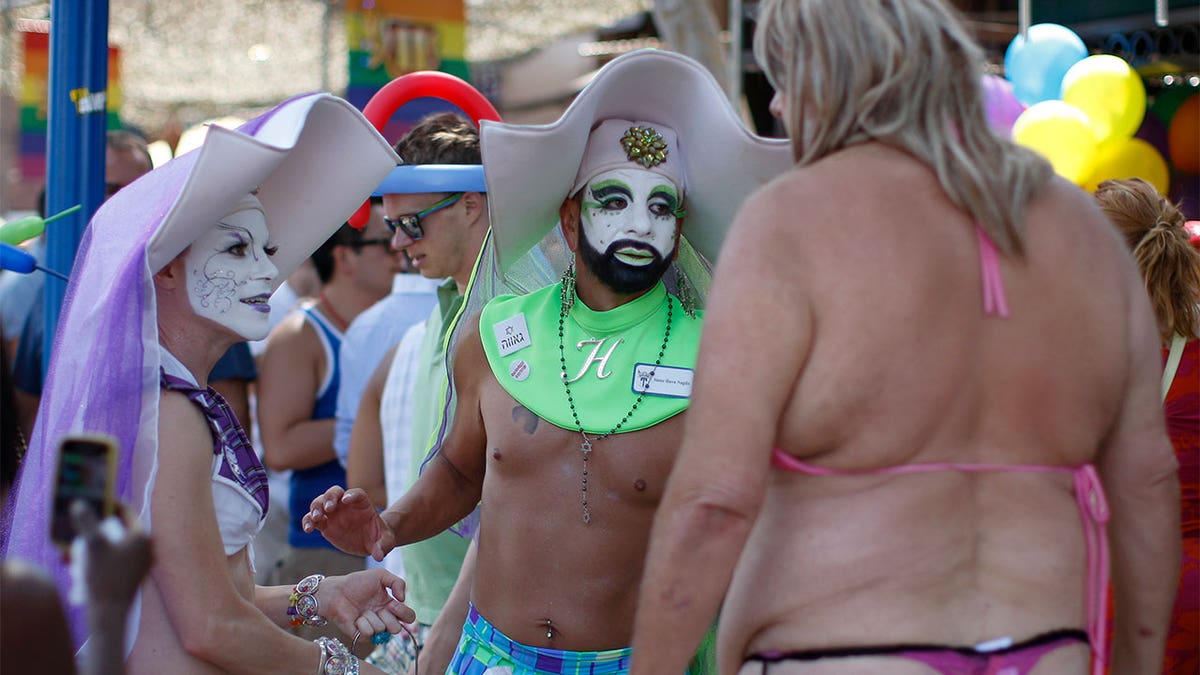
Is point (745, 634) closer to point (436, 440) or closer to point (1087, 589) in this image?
point (1087, 589)

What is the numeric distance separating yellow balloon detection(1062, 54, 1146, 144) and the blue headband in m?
2.64

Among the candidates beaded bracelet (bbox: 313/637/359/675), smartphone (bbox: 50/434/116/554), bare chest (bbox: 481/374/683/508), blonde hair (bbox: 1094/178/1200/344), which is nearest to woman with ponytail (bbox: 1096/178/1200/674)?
blonde hair (bbox: 1094/178/1200/344)

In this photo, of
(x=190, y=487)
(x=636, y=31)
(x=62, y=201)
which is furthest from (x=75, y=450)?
(x=636, y=31)

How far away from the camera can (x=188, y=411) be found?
7.54ft

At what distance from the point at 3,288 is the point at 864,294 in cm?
481

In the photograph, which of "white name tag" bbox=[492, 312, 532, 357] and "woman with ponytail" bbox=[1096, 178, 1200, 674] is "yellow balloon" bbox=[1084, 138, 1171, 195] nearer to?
"woman with ponytail" bbox=[1096, 178, 1200, 674]

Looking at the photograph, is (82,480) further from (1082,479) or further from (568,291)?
(568,291)

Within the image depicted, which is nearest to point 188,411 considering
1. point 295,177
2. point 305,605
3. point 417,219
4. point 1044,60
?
point 305,605

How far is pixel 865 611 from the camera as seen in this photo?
6.16ft

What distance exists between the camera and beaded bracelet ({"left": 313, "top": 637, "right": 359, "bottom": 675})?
95.7 inches

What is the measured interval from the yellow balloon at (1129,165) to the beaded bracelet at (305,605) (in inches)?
141

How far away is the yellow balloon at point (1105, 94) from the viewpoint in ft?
15.9

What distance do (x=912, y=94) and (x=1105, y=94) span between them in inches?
131

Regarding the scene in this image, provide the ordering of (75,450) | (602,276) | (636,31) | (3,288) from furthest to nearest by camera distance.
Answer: (636,31) < (3,288) < (602,276) < (75,450)
